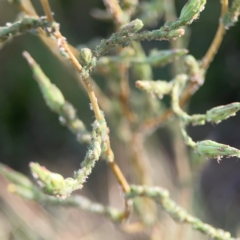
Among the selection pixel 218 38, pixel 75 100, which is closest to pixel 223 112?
pixel 218 38

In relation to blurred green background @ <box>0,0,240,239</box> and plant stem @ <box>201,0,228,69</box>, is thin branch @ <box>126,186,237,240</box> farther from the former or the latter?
blurred green background @ <box>0,0,240,239</box>

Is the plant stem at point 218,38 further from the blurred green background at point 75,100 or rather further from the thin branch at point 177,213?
the blurred green background at point 75,100

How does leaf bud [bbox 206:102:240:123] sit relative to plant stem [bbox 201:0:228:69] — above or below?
below

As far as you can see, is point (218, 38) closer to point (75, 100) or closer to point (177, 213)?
point (177, 213)

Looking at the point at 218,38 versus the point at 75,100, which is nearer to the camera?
the point at 218,38

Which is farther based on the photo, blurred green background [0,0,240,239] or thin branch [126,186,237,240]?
blurred green background [0,0,240,239]

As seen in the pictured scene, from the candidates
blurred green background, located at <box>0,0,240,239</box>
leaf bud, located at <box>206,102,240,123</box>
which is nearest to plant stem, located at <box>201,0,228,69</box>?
leaf bud, located at <box>206,102,240,123</box>

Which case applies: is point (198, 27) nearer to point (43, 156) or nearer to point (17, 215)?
point (43, 156)

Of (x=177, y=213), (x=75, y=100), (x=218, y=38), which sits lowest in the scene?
(x=177, y=213)

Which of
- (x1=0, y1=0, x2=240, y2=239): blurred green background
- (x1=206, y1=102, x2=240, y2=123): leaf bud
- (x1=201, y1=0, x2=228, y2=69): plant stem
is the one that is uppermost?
(x1=0, y1=0, x2=240, y2=239): blurred green background
